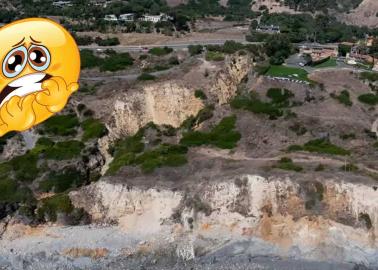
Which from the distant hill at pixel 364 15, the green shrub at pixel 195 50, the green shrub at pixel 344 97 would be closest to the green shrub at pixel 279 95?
the green shrub at pixel 344 97

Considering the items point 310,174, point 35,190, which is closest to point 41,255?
point 35,190

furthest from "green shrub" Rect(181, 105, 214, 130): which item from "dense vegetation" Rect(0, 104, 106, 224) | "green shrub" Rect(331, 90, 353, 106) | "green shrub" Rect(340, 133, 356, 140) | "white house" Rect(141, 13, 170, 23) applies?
"white house" Rect(141, 13, 170, 23)

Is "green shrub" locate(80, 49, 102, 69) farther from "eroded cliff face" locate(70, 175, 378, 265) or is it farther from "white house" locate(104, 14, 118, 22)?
"white house" locate(104, 14, 118, 22)

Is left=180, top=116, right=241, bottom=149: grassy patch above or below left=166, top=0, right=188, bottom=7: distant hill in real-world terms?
above

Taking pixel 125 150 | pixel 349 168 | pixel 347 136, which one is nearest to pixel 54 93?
pixel 125 150

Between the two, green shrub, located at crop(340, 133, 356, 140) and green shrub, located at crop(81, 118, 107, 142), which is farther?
green shrub, located at crop(81, 118, 107, 142)

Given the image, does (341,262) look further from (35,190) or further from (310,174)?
(35,190)

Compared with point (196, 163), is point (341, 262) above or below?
below

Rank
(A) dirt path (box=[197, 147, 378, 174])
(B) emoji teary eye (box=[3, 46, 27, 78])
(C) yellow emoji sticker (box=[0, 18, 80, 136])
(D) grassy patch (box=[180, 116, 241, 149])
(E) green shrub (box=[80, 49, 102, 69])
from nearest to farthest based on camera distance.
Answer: (B) emoji teary eye (box=[3, 46, 27, 78]), (C) yellow emoji sticker (box=[0, 18, 80, 136]), (A) dirt path (box=[197, 147, 378, 174]), (D) grassy patch (box=[180, 116, 241, 149]), (E) green shrub (box=[80, 49, 102, 69])

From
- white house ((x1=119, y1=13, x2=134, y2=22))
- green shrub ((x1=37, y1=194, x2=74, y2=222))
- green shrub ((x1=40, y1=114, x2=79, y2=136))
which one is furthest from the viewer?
white house ((x1=119, y1=13, x2=134, y2=22))
